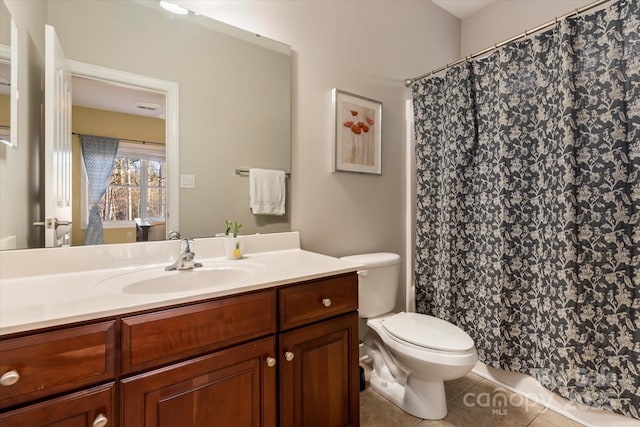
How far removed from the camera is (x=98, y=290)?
0.91 meters

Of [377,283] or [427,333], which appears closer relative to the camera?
[427,333]

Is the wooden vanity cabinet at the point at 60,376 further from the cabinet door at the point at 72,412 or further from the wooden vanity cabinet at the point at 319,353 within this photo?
the wooden vanity cabinet at the point at 319,353

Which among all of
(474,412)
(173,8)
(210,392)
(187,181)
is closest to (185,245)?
(187,181)

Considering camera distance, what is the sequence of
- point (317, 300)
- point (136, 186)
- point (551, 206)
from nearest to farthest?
1. point (317, 300)
2. point (136, 186)
3. point (551, 206)

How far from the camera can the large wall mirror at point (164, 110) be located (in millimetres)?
1089

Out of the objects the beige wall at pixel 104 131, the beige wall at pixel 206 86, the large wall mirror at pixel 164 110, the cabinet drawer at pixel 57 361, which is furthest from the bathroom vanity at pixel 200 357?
the beige wall at pixel 206 86

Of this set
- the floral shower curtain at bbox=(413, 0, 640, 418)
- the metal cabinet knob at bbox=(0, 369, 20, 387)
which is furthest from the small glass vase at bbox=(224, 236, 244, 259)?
the floral shower curtain at bbox=(413, 0, 640, 418)

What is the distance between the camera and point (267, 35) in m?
1.59

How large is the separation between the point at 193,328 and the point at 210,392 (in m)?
0.22

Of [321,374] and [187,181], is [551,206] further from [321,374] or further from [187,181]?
[187,181]

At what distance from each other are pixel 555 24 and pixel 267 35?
4.81 ft

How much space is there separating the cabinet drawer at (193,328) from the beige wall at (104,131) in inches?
22.7

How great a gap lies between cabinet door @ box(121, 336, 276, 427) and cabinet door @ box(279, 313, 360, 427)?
6 cm

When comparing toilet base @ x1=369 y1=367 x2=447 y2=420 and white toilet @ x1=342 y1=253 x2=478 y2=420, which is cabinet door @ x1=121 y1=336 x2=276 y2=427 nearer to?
white toilet @ x1=342 y1=253 x2=478 y2=420
